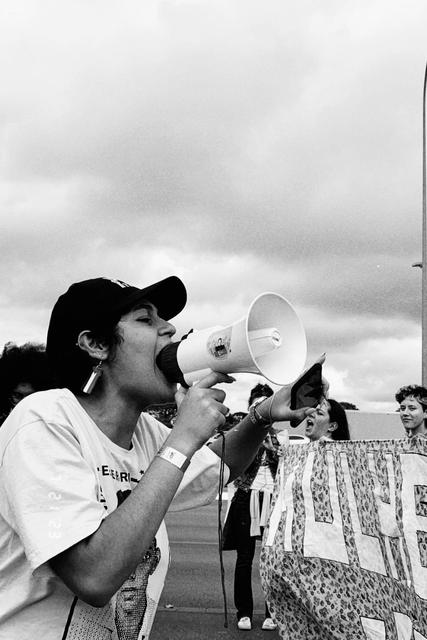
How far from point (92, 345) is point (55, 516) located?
0.61 metres

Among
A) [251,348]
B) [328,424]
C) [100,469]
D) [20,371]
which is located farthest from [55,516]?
[328,424]

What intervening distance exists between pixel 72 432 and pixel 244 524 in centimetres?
464

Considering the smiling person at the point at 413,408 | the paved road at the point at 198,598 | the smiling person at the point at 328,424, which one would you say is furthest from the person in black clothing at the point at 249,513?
the smiling person at the point at 413,408

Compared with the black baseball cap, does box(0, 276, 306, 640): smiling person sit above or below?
below

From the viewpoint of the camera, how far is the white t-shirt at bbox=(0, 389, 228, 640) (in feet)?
5.22

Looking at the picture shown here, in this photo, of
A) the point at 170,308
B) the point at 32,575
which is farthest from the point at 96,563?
the point at 170,308

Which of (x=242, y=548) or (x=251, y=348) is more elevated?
(x=251, y=348)

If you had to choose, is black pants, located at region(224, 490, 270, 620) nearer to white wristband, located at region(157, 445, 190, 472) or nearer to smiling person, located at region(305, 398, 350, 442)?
smiling person, located at region(305, 398, 350, 442)

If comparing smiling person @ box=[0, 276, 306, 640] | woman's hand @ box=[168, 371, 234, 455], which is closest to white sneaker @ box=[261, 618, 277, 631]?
smiling person @ box=[0, 276, 306, 640]

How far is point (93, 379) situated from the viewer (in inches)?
79.9

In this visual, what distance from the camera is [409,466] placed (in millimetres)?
2955

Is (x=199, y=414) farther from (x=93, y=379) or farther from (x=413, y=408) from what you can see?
(x=413, y=408)

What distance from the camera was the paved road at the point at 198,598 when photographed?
217 inches

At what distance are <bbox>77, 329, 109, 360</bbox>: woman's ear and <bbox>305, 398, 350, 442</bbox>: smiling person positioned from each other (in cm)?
360
